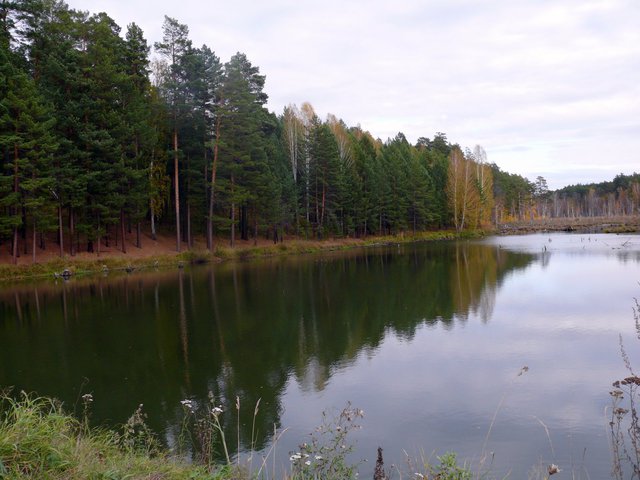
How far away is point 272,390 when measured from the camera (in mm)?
9109

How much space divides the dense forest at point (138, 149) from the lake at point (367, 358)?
9733 mm

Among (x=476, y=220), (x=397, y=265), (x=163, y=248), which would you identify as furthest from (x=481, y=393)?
(x=476, y=220)

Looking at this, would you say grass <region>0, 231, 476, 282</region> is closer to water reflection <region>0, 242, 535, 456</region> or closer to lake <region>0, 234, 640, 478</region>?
water reflection <region>0, 242, 535, 456</region>

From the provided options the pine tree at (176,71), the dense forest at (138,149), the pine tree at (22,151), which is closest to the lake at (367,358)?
the pine tree at (22,151)

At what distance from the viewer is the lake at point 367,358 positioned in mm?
7129

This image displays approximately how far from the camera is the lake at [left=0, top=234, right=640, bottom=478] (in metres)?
7.13

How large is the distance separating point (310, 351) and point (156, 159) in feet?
105

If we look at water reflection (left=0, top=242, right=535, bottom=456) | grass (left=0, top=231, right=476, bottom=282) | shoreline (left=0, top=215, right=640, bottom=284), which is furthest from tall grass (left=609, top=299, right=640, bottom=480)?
grass (left=0, top=231, right=476, bottom=282)

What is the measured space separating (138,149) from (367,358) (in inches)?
1262

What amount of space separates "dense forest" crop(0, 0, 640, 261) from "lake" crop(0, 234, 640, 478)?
31.9ft

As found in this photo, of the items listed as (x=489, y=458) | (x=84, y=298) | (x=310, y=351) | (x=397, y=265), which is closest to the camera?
(x=489, y=458)

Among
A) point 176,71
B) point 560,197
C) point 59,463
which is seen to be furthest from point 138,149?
point 560,197

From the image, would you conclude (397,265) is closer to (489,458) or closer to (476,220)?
(489,458)

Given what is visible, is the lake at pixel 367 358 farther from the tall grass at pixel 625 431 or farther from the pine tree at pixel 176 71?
the pine tree at pixel 176 71
